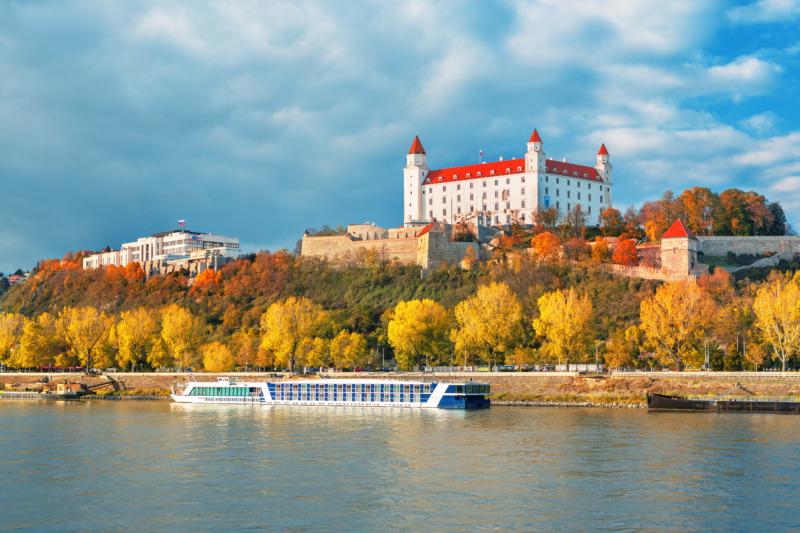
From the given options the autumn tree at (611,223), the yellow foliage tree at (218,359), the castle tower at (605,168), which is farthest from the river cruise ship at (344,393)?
the castle tower at (605,168)

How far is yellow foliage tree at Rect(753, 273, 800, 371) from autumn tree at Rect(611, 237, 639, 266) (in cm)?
2938

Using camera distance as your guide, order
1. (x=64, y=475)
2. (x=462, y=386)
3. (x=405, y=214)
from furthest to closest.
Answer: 1. (x=405, y=214)
2. (x=462, y=386)
3. (x=64, y=475)

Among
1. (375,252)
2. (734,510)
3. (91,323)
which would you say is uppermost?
(375,252)

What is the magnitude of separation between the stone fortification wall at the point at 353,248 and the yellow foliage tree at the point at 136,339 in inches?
1175

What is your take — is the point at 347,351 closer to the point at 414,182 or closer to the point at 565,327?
the point at 565,327

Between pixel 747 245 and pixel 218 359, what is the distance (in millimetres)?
54619

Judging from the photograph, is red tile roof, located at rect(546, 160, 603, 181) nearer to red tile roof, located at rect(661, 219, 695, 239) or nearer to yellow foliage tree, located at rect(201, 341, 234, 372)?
red tile roof, located at rect(661, 219, 695, 239)

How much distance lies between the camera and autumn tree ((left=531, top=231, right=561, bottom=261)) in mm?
95125

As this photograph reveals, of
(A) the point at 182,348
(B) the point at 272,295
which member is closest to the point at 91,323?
(A) the point at 182,348

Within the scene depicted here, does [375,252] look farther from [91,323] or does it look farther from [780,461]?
[780,461]

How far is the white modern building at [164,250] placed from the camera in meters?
128

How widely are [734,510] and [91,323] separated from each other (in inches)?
2935

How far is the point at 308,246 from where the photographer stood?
11375 cm

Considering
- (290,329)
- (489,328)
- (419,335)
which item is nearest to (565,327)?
(489,328)
